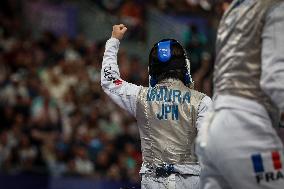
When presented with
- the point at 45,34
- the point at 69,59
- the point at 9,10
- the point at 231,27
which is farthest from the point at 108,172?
the point at 231,27

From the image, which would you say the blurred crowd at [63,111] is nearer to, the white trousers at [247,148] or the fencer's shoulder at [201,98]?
the fencer's shoulder at [201,98]

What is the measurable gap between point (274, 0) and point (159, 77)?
182 cm

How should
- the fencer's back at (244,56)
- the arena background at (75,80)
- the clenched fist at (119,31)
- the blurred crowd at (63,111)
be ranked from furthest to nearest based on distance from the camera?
the blurred crowd at (63,111), the arena background at (75,80), the clenched fist at (119,31), the fencer's back at (244,56)

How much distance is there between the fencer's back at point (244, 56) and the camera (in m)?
3.26

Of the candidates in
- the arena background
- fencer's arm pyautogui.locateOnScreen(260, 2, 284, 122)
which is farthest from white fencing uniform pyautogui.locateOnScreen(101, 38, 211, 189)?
the arena background

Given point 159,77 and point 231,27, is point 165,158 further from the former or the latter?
point 231,27

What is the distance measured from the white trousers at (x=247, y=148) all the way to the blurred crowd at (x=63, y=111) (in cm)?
551

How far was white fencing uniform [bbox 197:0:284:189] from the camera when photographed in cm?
318

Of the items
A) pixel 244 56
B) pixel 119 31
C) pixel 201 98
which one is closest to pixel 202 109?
pixel 201 98

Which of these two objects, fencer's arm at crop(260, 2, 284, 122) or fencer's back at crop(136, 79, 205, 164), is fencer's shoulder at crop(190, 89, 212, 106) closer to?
fencer's back at crop(136, 79, 205, 164)

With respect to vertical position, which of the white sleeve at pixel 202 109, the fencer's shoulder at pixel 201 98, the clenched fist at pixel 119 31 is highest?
the clenched fist at pixel 119 31

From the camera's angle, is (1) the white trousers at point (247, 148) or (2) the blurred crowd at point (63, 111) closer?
(1) the white trousers at point (247, 148)

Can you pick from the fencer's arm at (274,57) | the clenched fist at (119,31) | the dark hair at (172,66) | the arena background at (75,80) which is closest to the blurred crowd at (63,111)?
the arena background at (75,80)

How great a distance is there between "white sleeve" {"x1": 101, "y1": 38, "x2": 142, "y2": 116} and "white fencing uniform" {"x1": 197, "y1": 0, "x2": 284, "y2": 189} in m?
1.64
